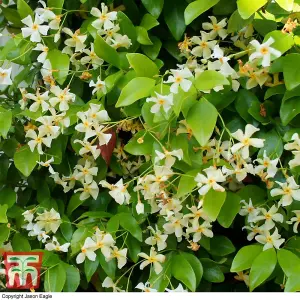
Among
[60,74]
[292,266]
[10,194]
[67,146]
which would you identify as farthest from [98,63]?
[292,266]

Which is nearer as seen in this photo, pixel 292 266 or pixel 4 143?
pixel 292 266

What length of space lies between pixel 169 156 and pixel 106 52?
0.79 feet

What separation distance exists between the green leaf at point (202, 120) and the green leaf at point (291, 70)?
0.13 meters

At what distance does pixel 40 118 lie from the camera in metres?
0.96

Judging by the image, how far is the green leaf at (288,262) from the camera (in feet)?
2.84

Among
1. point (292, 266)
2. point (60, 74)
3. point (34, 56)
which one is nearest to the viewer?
point (292, 266)

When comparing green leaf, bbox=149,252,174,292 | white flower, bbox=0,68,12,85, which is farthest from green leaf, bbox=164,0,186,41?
green leaf, bbox=149,252,174,292

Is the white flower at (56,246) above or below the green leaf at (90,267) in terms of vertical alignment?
above

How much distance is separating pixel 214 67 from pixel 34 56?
423mm

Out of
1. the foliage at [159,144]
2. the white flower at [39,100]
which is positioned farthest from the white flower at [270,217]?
the white flower at [39,100]

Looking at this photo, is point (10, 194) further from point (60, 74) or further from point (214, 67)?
point (214, 67)

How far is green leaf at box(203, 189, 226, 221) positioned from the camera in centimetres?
85

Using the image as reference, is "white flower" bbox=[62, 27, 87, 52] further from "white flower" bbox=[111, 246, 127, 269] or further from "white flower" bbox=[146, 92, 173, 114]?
"white flower" bbox=[111, 246, 127, 269]

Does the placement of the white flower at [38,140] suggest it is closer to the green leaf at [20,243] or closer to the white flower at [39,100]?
the white flower at [39,100]
